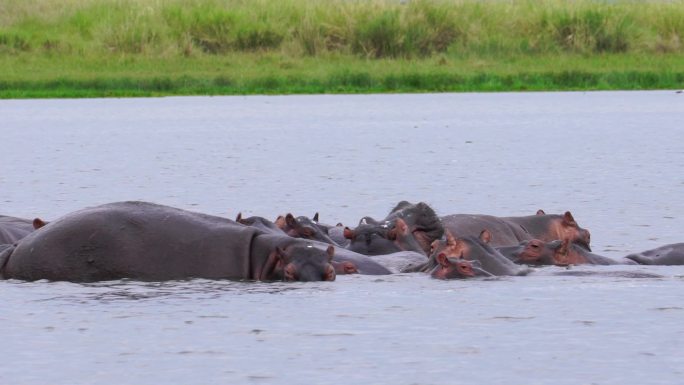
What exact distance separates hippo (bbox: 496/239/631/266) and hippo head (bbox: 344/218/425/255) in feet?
1.92

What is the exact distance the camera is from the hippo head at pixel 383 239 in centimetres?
896

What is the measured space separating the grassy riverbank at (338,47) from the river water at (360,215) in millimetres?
3059

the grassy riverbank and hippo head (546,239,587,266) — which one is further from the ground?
hippo head (546,239,587,266)

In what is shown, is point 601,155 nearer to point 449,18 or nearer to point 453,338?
point 453,338

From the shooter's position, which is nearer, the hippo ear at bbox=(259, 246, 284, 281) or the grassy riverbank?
the hippo ear at bbox=(259, 246, 284, 281)

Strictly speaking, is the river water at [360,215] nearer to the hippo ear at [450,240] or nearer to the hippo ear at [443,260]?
the hippo ear at [443,260]

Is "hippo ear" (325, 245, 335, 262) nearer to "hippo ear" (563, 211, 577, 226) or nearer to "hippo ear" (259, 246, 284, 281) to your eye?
"hippo ear" (259, 246, 284, 281)

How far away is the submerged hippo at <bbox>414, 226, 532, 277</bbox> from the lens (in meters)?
8.16

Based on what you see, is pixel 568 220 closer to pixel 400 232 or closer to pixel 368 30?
pixel 400 232

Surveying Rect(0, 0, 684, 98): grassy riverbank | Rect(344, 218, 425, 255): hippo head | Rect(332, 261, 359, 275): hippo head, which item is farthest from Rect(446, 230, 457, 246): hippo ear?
Rect(0, 0, 684, 98): grassy riverbank

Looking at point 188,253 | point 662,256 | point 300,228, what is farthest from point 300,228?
point 662,256

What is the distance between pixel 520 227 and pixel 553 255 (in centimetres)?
103

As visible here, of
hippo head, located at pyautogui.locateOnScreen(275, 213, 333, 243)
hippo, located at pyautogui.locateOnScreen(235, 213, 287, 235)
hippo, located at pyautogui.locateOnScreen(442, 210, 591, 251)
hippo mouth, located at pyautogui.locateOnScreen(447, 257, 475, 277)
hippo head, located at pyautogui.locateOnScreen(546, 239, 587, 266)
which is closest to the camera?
hippo mouth, located at pyautogui.locateOnScreen(447, 257, 475, 277)

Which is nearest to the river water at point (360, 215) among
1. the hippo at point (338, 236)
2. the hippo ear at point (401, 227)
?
the hippo ear at point (401, 227)
